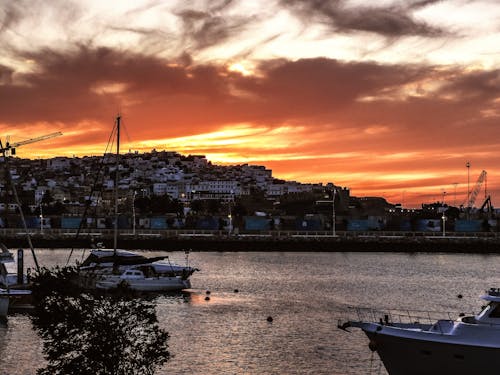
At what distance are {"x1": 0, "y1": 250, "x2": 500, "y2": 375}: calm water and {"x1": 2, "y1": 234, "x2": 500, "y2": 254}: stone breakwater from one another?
67.5 ft

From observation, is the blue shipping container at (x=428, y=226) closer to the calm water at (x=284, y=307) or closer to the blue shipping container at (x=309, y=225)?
the blue shipping container at (x=309, y=225)

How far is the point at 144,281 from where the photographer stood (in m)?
57.7

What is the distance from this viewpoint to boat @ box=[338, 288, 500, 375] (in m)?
24.7

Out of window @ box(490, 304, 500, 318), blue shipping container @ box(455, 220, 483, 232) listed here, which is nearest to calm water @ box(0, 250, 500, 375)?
window @ box(490, 304, 500, 318)

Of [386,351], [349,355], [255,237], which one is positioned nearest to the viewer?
[386,351]

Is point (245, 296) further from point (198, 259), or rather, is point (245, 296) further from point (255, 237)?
point (255, 237)

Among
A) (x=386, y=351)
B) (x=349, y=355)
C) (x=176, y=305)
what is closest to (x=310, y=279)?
(x=176, y=305)

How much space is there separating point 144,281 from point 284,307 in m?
11.5

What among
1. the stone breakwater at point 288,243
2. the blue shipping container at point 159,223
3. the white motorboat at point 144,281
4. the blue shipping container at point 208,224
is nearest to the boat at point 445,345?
the white motorboat at point 144,281

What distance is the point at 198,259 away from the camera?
102812 mm

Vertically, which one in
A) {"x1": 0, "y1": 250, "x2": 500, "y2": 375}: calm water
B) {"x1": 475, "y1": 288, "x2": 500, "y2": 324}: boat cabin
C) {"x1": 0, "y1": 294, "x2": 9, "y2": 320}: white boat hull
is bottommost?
{"x1": 0, "y1": 250, "x2": 500, "y2": 375}: calm water

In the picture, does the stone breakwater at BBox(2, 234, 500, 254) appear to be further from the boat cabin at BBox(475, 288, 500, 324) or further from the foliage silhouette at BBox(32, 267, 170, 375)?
the foliage silhouette at BBox(32, 267, 170, 375)

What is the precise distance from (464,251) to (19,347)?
101 m

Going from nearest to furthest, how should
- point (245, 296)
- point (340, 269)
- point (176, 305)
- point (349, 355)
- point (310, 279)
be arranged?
point (349, 355)
point (176, 305)
point (245, 296)
point (310, 279)
point (340, 269)
